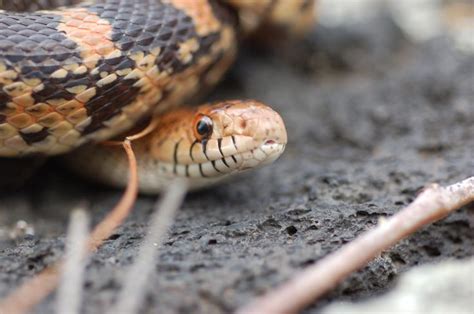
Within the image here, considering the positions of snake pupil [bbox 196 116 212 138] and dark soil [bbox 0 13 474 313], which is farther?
snake pupil [bbox 196 116 212 138]

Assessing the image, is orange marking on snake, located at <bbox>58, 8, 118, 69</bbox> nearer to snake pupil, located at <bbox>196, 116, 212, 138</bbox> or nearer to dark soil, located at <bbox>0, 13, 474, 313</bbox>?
snake pupil, located at <bbox>196, 116, 212, 138</bbox>

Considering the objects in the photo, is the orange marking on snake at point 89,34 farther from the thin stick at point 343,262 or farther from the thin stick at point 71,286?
the thin stick at point 343,262

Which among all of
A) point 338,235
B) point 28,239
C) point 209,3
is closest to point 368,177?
point 338,235

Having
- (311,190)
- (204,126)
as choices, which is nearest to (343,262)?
(311,190)

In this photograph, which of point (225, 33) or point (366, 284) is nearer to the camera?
point (366, 284)

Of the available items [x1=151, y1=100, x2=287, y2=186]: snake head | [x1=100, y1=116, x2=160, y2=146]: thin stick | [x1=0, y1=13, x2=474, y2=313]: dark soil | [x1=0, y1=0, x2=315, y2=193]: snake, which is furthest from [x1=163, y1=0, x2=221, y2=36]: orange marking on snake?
[x1=0, y1=13, x2=474, y2=313]: dark soil

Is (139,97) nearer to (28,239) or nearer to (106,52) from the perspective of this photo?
(106,52)

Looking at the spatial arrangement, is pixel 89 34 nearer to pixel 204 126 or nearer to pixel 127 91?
pixel 127 91
